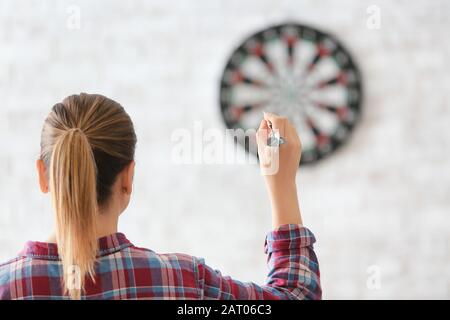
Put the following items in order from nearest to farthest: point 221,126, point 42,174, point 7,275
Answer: point 7,275
point 42,174
point 221,126

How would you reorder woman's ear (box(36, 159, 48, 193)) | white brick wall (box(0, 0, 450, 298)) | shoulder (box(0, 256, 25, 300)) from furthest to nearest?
white brick wall (box(0, 0, 450, 298)) < woman's ear (box(36, 159, 48, 193)) < shoulder (box(0, 256, 25, 300))

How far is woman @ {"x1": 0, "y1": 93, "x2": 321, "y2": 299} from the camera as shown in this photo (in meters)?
0.92

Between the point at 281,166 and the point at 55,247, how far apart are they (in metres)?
0.35

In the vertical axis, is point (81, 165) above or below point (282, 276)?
above

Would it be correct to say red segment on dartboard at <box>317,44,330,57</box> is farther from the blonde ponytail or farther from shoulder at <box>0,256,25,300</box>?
shoulder at <box>0,256,25,300</box>

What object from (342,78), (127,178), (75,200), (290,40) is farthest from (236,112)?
(75,200)

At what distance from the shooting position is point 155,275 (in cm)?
95

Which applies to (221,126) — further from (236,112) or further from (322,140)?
(322,140)

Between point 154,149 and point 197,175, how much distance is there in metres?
0.24

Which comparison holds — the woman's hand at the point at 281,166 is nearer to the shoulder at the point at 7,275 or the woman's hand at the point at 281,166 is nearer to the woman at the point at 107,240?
the woman at the point at 107,240

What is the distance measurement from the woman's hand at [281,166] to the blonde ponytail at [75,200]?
0.26 meters

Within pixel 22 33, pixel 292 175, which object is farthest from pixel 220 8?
pixel 292 175

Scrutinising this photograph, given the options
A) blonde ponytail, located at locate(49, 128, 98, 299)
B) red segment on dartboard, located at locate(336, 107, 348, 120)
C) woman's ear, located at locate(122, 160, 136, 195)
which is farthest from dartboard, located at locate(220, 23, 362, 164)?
blonde ponytail, located at locate(49, 128, 98, 299)

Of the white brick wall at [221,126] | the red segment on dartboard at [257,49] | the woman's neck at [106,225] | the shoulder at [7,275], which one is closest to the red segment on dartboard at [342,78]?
the white brick wall at [221,126]
